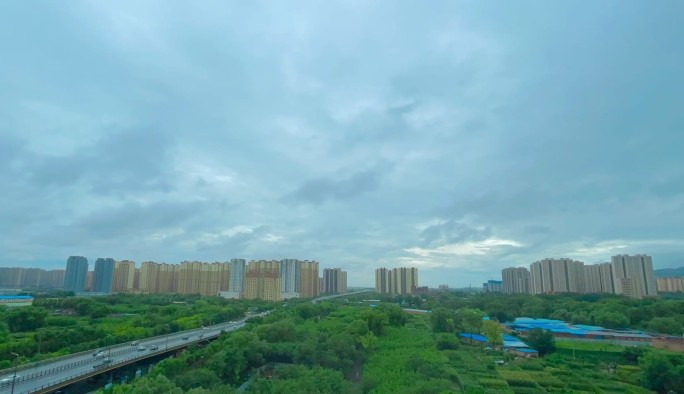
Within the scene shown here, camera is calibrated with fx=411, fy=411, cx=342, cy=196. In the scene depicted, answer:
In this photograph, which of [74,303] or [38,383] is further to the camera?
[74,303]

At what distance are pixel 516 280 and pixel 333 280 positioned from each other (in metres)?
35.9

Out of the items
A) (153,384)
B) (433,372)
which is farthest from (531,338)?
(153,384)

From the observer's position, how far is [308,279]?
6825 cm

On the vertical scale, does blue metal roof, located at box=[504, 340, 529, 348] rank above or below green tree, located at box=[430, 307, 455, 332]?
below

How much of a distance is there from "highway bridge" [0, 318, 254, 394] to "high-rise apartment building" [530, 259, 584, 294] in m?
48.5

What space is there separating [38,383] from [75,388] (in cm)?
224

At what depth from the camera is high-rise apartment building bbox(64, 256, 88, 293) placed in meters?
64.0

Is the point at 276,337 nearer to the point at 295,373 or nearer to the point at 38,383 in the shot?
the point at 295,373

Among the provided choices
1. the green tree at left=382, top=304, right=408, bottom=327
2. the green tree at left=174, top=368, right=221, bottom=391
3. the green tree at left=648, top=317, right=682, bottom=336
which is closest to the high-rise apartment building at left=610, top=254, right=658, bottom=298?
the green tree at left=648, top=317, right=682, bottom=336

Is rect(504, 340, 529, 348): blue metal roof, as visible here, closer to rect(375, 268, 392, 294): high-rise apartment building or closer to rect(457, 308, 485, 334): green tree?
rect(457, 308, 485, 334): green tree

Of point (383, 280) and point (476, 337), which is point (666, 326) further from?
point (383, 280)

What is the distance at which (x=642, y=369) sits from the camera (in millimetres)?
17969

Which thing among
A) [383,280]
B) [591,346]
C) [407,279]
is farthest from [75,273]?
[591,346]

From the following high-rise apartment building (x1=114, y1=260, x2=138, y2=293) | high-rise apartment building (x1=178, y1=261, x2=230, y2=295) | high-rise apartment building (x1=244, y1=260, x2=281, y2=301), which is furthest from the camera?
high-rise apartment building (x1=114, y1=260, x2=138, y2=293)
